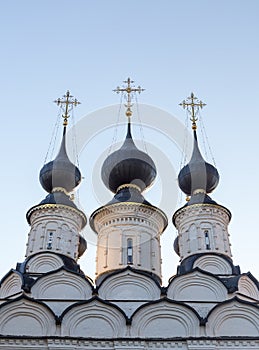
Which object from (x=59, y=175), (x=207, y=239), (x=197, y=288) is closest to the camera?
(x=197, y=288)

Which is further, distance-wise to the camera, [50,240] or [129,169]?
[129,169]

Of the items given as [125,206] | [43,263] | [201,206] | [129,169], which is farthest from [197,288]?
[129,169]

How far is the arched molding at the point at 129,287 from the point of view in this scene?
10.5 metres

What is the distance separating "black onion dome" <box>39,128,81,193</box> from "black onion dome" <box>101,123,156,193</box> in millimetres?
926

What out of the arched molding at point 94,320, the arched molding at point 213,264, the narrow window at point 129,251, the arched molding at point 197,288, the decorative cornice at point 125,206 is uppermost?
the decorative cornice at point 125,206

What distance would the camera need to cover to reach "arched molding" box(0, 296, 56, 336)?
929cm

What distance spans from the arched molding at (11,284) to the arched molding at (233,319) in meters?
4.43

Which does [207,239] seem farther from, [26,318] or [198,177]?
[26,318]

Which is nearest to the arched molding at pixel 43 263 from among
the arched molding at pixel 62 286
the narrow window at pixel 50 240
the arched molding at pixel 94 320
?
the narrow window at pixel 50 240

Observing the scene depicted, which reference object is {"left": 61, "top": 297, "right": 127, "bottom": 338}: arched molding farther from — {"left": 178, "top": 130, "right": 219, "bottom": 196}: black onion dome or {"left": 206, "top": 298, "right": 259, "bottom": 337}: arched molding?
{"left": 178, "top": 130, "right": 219, "bottom": 196}: black onion dome

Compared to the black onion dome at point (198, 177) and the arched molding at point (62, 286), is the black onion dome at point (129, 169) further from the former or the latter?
the arched molding at point (62, 286)

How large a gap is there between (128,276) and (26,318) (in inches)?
93.6

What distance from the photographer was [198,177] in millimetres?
13602

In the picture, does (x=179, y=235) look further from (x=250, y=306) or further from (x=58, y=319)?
(x=58, y=319)
